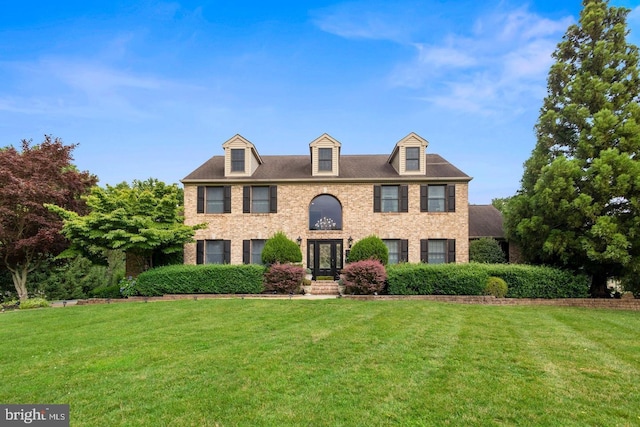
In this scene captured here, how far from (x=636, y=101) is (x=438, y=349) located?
617 inches

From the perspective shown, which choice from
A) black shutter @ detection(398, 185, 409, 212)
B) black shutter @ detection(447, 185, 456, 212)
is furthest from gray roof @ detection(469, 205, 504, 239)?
black shutter @ detection(398, 185, 409, 212)

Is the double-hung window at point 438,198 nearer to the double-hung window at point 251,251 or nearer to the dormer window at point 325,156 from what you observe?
the dormer window at point 325,156

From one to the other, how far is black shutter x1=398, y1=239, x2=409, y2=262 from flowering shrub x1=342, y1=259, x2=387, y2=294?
3.58 metres

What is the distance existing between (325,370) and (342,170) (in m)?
14.8

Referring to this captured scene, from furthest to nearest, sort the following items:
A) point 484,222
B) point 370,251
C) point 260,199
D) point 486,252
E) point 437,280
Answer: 1. point 484,222
2. point 260,199
3. point 486,252
4. point 370,251
5. point 437,280

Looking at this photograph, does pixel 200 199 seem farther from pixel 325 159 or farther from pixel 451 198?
pixel 451 198

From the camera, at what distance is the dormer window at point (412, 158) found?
18094 millimetres

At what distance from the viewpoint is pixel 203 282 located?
1464 centimetres

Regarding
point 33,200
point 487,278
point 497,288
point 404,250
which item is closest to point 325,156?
point 404,250

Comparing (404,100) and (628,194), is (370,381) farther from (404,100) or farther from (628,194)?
(404,100)

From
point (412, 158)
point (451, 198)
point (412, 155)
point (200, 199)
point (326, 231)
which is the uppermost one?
point (412, 155)

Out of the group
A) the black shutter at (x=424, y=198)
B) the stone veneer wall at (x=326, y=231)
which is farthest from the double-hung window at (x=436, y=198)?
the stone veneer wall at (x=326, y=231)

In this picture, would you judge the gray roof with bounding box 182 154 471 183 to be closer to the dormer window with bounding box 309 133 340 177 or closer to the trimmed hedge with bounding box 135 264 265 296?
the dormer window with bounding box 309 133 340 177

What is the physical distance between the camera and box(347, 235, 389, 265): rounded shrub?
15.2 metres
